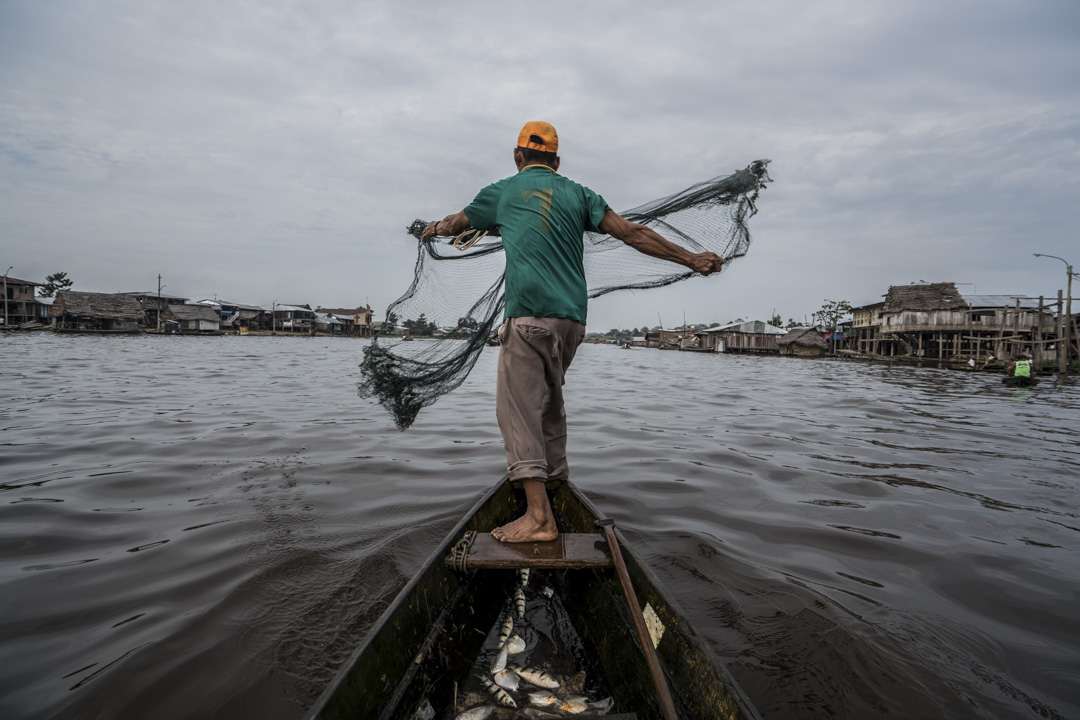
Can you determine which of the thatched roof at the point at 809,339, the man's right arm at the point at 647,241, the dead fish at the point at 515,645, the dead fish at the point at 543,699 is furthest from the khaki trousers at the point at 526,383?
the thatched roof at the point at 809,339

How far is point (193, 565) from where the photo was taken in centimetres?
294

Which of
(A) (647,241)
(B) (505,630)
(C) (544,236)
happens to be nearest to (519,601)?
(B) (505,630)

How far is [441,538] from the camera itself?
366 centimetres

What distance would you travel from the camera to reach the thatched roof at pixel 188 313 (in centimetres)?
5156

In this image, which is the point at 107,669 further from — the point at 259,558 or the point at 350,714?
the point at 350,714

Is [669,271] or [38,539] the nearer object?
[38,539]

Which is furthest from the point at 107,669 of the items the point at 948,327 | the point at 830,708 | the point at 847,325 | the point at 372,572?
the point at 847,325

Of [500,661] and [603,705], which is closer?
[603,705]

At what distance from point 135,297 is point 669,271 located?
6514 cm

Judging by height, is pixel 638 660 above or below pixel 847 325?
below

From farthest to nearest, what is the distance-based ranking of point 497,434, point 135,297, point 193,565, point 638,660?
point 135,297, point 497,434, point 193,565, point 638,660

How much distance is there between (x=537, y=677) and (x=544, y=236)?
6.58 feet

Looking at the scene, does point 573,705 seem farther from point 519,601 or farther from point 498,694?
point 519,601

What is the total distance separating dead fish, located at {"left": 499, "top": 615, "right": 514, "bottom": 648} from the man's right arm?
2010 millimetres
